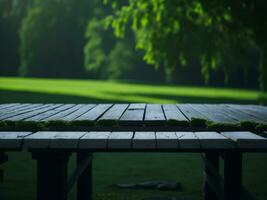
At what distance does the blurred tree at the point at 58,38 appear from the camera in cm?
5197

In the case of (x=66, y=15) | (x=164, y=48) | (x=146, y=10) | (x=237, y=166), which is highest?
(x=66, y=15)

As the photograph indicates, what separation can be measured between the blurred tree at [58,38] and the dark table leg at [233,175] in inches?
1910

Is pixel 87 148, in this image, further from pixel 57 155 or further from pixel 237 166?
pixel 237 166

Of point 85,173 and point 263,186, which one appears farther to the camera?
point 263,186

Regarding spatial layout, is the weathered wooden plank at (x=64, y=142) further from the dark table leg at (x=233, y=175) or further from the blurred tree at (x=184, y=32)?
the blurred tree at (x=184, y=32)

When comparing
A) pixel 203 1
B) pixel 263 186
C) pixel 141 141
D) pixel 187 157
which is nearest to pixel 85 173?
pixel 263 186

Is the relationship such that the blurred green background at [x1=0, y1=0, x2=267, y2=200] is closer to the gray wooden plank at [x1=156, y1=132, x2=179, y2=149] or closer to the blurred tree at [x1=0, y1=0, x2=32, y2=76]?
the gray wooden plank at [x1=156, y1=132, x2=179, y2=149]

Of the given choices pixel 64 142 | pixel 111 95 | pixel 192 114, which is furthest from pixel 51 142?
pixel 111 95

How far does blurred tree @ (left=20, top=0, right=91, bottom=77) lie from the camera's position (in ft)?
171

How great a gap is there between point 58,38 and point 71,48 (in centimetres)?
180

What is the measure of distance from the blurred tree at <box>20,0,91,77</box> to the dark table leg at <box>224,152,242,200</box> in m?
48.5

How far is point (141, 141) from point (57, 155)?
597 millimetres

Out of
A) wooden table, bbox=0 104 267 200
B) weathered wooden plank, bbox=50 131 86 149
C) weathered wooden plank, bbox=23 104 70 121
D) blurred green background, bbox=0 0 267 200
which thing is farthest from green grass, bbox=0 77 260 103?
weathered wooden plank, bbox=50 131 86 149

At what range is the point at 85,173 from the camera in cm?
599
